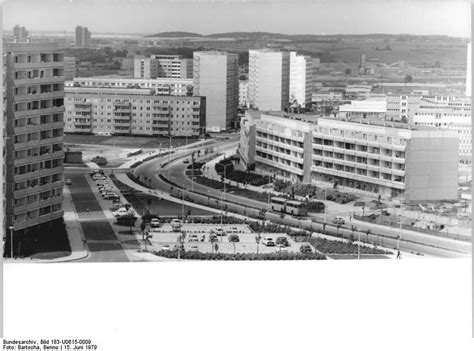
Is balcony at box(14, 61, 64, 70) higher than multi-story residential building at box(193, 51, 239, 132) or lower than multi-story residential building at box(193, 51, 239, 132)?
higher

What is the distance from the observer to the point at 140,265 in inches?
372

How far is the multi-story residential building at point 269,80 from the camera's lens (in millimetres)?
10273

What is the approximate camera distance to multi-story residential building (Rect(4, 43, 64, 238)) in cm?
955

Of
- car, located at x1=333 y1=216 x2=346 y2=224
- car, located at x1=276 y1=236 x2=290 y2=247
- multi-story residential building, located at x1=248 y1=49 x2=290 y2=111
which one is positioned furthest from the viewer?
multi-story residential building, located at x1=248 y1=49 x2=290 y2=111

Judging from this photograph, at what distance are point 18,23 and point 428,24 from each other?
9.48 feet

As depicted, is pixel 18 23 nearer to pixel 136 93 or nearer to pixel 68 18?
pixel 68 18

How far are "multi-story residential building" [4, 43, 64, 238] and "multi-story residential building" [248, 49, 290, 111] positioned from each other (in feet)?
4.65

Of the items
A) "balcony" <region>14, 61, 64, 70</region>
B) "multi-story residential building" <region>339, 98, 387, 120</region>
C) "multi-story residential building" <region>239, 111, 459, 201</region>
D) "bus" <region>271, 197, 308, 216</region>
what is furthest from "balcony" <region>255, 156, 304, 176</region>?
"balcony" <region>14, 61, 64, 70</region>

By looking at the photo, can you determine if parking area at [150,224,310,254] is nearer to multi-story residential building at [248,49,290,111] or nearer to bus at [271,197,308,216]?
bus at [271,197,308,216]

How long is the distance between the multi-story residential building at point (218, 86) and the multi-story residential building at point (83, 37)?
0.80 m

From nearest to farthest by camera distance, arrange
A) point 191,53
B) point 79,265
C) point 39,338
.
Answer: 1. point 39,338
2. point 79,265
3. point 191,53

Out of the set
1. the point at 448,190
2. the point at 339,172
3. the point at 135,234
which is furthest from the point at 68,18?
the point at 448,190

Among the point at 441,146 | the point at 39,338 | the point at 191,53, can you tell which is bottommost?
the point at 39,338

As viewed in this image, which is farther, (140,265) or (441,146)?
(441,146)
